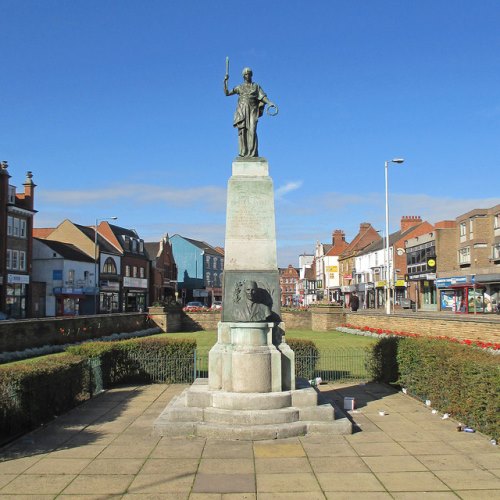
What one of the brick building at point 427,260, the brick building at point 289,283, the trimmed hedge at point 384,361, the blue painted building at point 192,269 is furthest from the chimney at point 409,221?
the brick building at point 289,283

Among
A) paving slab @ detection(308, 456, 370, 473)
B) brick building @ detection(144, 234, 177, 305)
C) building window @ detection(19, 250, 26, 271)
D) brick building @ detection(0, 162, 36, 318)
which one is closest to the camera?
paving slab @ detection(308, 456, 370, 473)

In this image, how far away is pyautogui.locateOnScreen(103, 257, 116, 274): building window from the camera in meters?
64.1

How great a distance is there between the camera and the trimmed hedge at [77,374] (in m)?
9.73

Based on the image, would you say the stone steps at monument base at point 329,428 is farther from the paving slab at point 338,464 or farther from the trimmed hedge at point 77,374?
the trimmed hedge at point 77,374

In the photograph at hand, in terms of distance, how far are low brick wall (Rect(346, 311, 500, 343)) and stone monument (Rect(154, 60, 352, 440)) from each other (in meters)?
11.7

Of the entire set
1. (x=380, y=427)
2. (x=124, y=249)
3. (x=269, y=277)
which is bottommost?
(x=380, y=427)

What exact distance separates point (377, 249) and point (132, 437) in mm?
66116

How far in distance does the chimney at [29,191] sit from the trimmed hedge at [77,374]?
124ft

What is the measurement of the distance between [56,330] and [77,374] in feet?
46.3

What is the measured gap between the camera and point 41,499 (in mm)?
6637

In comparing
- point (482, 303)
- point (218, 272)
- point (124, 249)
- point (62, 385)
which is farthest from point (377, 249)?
point (62, 385)

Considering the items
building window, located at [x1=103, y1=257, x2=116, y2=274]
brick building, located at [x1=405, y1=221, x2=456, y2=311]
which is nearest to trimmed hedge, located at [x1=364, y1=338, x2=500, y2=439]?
brick building, located at [x1=405, y1=221, x2=456, y2=311]

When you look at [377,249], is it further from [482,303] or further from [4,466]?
[4,466]

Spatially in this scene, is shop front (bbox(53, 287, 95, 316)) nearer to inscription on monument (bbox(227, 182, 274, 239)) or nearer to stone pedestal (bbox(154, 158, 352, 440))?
stone pedestal (bbox(154, 158, 352, 440))
